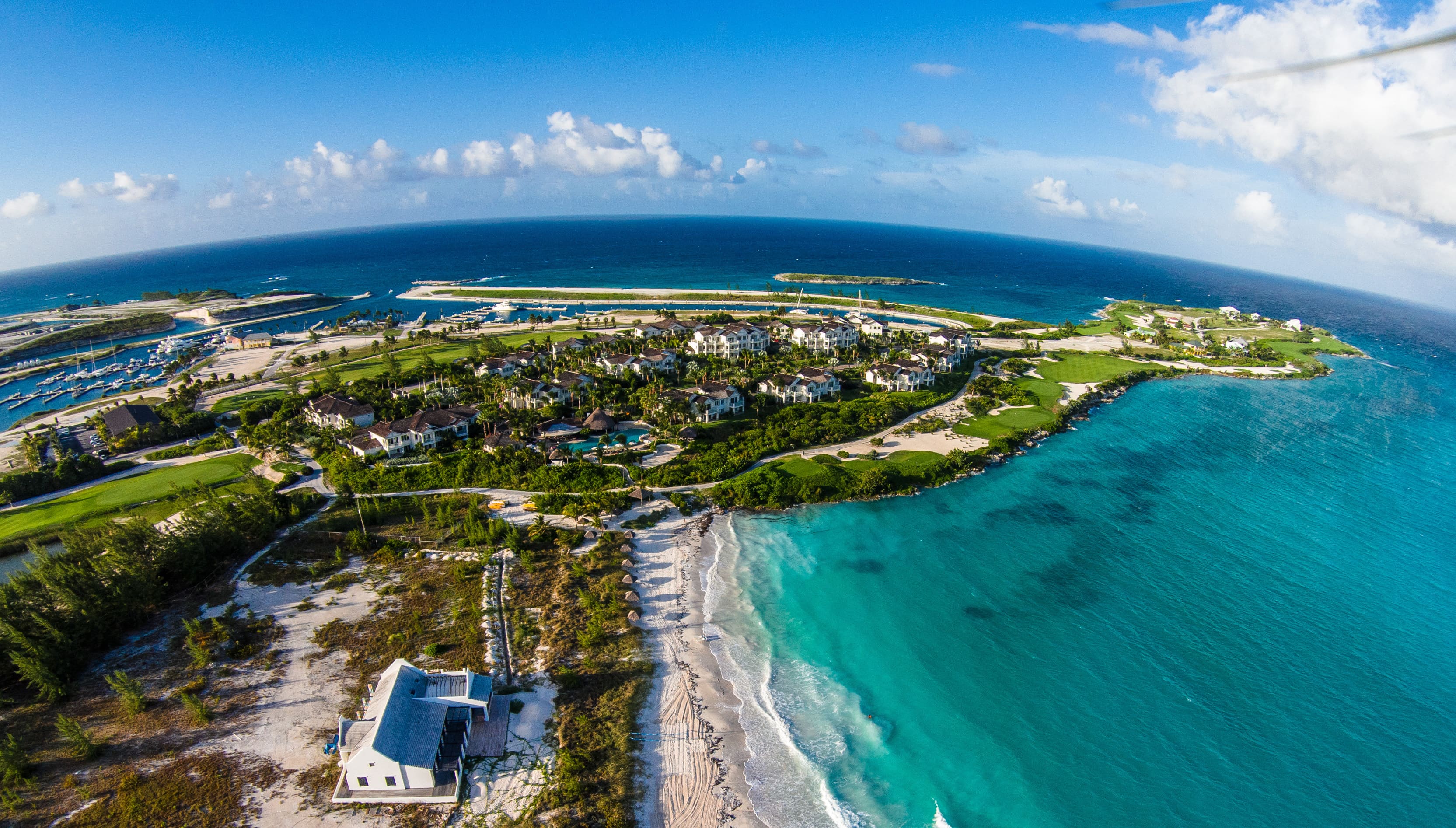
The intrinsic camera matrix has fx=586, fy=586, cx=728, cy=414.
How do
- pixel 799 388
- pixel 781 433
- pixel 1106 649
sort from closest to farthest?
pixel 1106 649 → pixel 781 433 → pixel 799 388

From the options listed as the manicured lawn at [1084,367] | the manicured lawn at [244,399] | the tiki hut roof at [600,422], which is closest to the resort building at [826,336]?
the manicured lawn at [1084,367]

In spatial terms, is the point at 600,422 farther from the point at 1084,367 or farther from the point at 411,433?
the point at 1084,367

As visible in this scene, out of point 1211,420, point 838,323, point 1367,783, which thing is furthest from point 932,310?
point 1367,783

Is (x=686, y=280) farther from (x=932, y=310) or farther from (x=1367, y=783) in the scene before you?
(x=1367, y=783)

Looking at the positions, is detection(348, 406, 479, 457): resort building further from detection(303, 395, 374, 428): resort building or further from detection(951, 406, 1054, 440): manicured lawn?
detection(951, 406, 1054, 440): manicured lawn

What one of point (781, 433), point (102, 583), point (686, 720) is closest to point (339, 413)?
point (102, 583)

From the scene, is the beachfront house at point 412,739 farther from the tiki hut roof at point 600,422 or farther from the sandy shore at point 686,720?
the tiki hut roof at point 600,422
